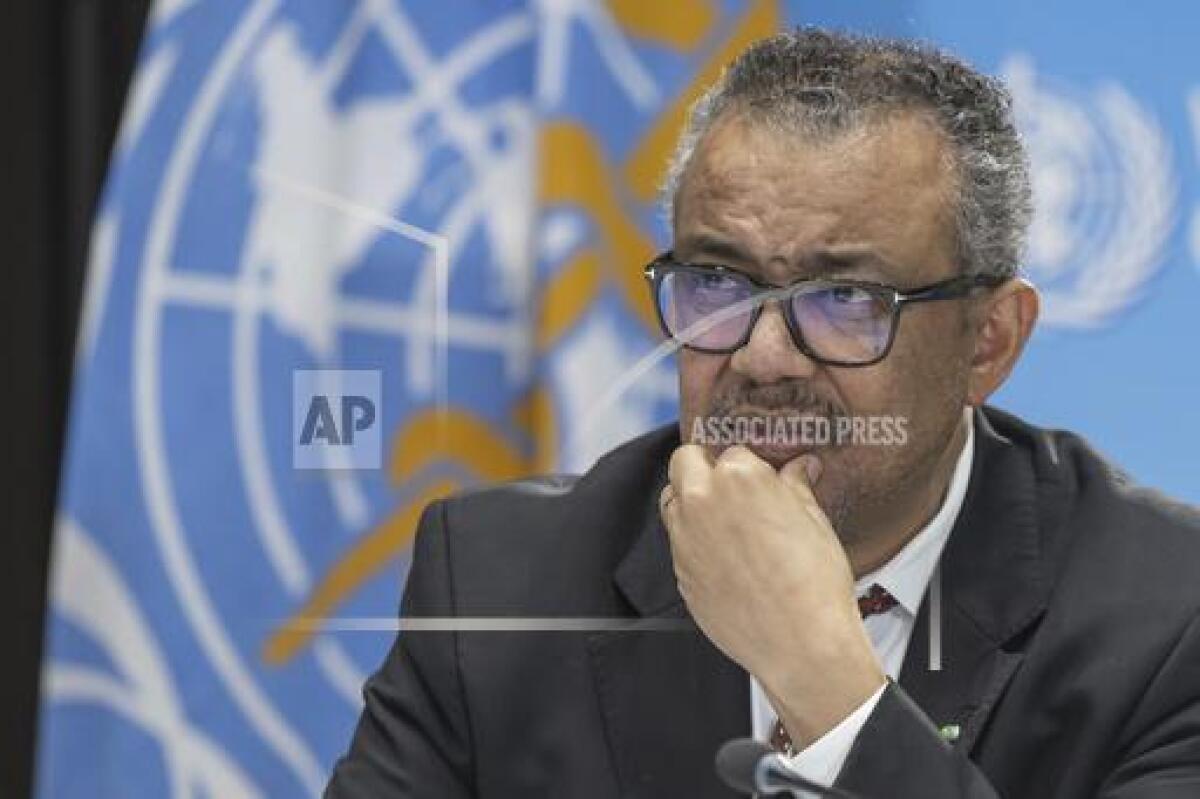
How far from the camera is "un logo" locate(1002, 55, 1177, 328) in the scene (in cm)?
164

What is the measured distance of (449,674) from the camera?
1.60 meters

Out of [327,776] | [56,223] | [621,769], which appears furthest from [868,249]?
[56,223]

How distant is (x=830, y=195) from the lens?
142cm

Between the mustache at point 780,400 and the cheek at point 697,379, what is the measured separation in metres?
0.02

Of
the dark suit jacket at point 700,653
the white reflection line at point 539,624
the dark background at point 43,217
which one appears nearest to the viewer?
the dark suit jacket at point 700,653

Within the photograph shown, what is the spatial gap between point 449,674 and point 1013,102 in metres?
0.74

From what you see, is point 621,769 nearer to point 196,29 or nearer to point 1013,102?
point 1013,102

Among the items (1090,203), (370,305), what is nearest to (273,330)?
(370,305)

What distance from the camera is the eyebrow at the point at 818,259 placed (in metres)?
1.41

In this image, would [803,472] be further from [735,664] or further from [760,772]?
[760,772]

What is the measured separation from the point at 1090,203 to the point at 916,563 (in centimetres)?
38

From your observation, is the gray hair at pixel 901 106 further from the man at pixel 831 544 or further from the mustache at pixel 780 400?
the mustache at pixel 780 400

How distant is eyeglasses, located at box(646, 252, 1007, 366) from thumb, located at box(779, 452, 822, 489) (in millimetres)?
92

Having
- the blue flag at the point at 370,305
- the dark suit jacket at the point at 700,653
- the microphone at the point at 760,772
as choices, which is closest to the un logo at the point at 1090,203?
the blue flag at the point at 370,305
